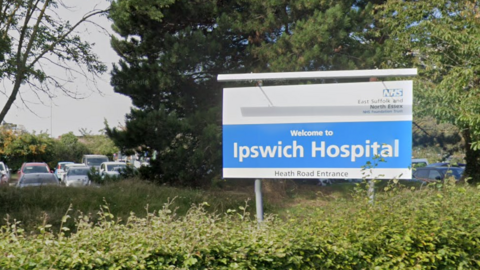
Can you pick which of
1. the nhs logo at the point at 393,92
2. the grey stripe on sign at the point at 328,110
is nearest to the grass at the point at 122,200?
the grey stripe on sign at the point at 328,110

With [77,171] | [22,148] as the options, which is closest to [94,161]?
[22,148]

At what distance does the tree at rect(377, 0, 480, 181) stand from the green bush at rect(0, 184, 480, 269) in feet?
20.2

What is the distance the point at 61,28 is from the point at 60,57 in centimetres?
76

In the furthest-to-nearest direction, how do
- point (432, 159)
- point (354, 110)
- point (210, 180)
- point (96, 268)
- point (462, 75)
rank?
point (432, 159), point (210, 180), point (462, 75), point (354, 110), point (96, 268)

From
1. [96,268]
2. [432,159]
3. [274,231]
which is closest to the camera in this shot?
[96,268]

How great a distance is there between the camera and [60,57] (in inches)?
570

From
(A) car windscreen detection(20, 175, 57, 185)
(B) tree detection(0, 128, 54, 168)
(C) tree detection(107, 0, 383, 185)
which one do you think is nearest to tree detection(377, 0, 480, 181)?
(C) tree detection(107, 0, 383, 185)

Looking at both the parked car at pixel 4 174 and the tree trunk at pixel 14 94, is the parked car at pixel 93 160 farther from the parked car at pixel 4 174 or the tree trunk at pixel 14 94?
the tree trunk at pixel 14 94

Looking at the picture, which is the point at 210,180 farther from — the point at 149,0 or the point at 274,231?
the point at 274,231

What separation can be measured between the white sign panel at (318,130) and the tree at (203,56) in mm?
8083

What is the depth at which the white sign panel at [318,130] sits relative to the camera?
686 centimetres

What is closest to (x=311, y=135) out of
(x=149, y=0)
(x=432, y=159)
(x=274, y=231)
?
(x=274, y=231)

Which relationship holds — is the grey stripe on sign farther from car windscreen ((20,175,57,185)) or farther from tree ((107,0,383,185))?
car windscreen ((20,175,57,185))

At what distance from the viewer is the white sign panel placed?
6.86 metres
